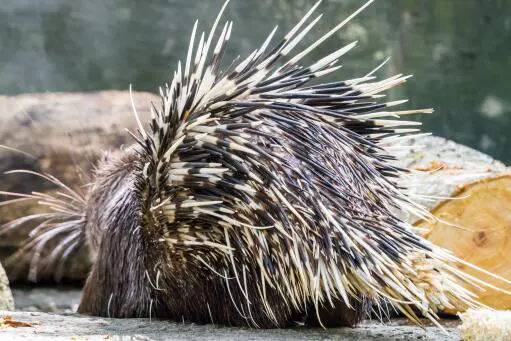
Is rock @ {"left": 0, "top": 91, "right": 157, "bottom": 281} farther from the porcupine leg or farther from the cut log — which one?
the porcupine leg

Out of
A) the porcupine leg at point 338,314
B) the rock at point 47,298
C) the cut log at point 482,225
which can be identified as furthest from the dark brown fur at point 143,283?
the rock at point 47,298

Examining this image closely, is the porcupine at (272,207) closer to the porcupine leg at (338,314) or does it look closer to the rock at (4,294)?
the porcupine leg at (338,314)

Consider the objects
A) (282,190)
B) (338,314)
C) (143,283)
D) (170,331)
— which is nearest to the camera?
(282,190)

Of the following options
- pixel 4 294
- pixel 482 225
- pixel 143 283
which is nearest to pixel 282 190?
pixel 143 283

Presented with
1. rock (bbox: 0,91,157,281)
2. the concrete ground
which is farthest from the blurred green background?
the concrete ground

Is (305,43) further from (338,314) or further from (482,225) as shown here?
(338,314)

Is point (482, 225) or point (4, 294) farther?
point (482, 225)
